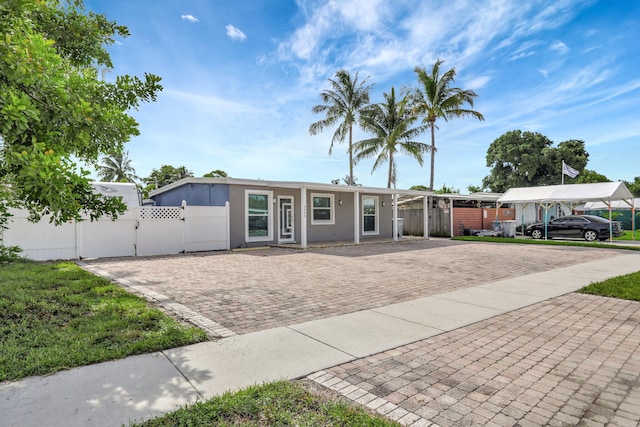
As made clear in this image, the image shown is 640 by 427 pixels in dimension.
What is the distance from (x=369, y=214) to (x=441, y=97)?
11.1m

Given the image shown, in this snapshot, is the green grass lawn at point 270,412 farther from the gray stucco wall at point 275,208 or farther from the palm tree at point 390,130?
the palm tree at point 390,130

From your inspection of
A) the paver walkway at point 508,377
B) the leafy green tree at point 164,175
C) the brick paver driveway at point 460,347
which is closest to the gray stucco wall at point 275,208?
the brick paver driveway at point 460,347

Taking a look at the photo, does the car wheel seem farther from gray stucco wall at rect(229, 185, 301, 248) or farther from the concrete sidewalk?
the concrete sidewalk

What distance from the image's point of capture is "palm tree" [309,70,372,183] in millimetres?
24984

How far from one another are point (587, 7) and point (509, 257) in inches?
307

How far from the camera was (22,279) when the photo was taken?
686cm

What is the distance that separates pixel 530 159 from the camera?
3641cm

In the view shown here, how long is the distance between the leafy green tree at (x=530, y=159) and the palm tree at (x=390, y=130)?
742 inches

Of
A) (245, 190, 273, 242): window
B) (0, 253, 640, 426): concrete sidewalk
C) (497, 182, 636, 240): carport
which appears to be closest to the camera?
(0, 253, 640, 426): concrete sidewalk

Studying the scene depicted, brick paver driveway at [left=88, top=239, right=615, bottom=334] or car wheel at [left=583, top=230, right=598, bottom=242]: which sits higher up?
car wheel at [left=583, top=230, right=598, bottom=242]

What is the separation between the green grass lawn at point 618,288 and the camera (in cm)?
613

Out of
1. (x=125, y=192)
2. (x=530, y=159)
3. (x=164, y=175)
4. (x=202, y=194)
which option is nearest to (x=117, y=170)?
(x=164, y=175)

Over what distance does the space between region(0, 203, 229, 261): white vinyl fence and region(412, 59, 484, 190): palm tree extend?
16.8 meters

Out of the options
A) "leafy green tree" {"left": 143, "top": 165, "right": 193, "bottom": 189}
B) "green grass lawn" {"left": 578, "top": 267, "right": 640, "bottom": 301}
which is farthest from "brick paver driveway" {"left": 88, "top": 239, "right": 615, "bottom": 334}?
"leafy green tree" {"left": 143, "top": 165, "right": 193, "bottom": 189}
